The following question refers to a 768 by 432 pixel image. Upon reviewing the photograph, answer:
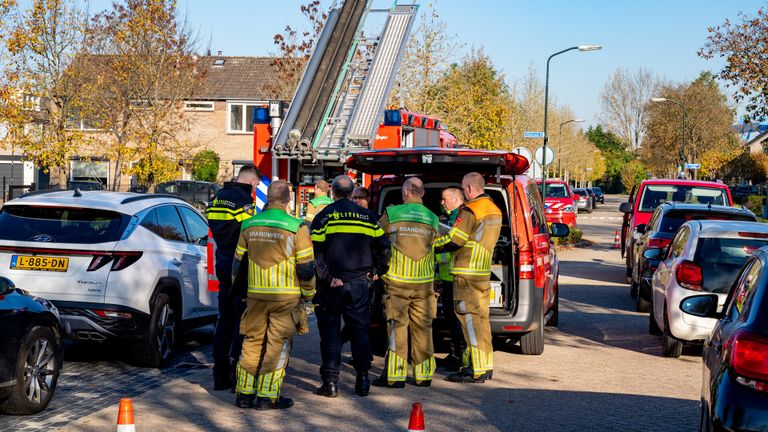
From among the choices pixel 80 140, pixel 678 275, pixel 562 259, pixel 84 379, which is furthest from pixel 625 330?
pixel 80 140

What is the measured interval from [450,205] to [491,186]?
62 centimetres

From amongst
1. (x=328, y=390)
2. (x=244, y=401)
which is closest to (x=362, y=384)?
(x=328, y=390)

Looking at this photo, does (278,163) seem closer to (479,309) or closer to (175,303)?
(175,303)

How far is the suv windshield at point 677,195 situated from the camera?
20.4 metres

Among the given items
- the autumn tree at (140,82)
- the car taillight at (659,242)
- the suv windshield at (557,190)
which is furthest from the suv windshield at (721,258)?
the suv windshield at (557,190)

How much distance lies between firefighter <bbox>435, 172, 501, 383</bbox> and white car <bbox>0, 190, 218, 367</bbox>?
273cm

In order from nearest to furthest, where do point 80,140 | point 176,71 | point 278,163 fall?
point 278,163 < point 80,140 < point 176,71

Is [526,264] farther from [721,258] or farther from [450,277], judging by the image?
[721,258]

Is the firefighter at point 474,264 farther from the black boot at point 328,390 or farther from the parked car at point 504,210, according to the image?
the black boot at point 328,390

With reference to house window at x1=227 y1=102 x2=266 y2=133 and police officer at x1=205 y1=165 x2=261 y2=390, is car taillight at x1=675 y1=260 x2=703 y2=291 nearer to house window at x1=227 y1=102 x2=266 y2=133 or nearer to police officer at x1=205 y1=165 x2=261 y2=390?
police officer at x1=205 y1=165 x2=261 y2=390

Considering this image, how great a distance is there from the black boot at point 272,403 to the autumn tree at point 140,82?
79.4ft

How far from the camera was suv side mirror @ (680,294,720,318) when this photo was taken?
6281 millimetres

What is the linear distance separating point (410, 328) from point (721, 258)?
382cm

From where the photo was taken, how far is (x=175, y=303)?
1043 centimetres
